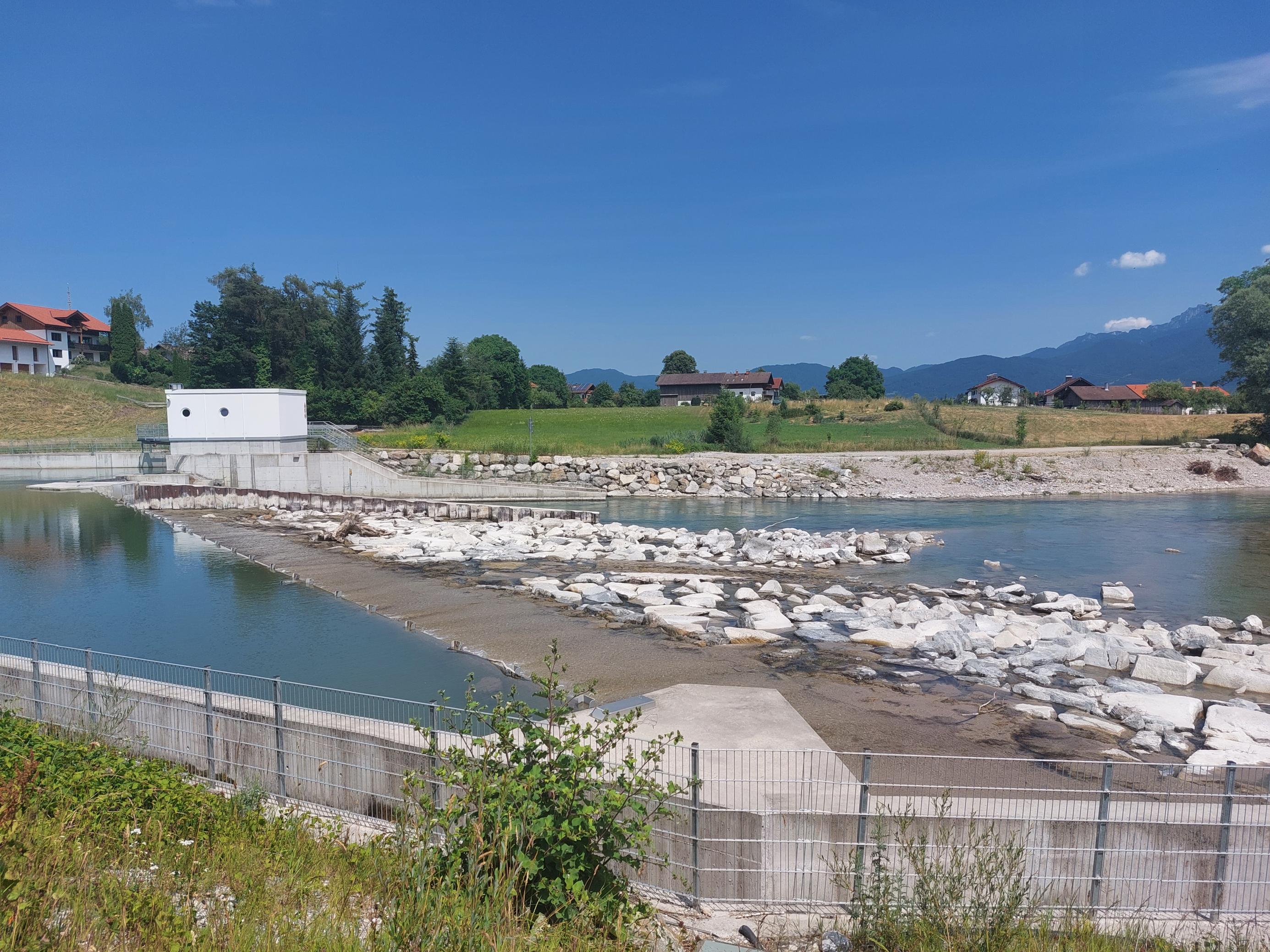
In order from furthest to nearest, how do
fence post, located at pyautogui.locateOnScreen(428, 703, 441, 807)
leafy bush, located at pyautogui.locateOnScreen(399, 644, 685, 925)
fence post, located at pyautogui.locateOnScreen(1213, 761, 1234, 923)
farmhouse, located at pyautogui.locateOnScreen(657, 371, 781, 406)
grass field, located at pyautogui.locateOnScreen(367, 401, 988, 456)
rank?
farmhouse, located at pyautogui.locateOnScreen(657, 371, 781, 406)
grass field, located at pyautogui.locateOnScreen(367, 401, 988, 456)
fence post, located at pyautogui.locateOnScreen(428, 703, 441, 807)
fence post, located at pyautogui.locateOnScreen(1213, 761, 1234, 923)
leafy bush, located at pyautogui.locateOnScreen(399, 644, 685, 925)

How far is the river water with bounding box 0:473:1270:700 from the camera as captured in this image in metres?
13.7

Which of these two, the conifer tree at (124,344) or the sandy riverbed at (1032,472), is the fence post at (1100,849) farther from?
the conifer tree at (124,344)

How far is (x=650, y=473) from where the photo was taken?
146 feet

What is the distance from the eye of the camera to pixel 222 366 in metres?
81.2

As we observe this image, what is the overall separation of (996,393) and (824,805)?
13996cm

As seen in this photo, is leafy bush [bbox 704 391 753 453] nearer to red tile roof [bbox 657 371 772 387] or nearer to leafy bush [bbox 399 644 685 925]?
leafy bush [bbox 399 644 685 925]

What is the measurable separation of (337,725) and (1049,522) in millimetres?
31605

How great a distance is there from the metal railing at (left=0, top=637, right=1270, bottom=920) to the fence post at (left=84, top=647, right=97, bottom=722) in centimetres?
4

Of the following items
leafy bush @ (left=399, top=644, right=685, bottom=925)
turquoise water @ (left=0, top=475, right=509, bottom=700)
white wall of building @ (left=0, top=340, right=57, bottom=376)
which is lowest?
turquoise water @ (left=0, top=475, right=509, bottom=700)

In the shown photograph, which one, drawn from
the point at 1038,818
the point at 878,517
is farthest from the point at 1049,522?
the point at 1038,818

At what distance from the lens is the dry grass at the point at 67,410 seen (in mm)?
65250

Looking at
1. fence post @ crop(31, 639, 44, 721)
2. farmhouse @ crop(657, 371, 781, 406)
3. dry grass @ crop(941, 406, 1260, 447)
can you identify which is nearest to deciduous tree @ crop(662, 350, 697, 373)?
farmhouse @ crop(657, 371, 781, 406)

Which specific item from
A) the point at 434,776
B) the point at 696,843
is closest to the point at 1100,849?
the point at 696,843

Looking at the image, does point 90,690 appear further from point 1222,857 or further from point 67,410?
point 67,410
